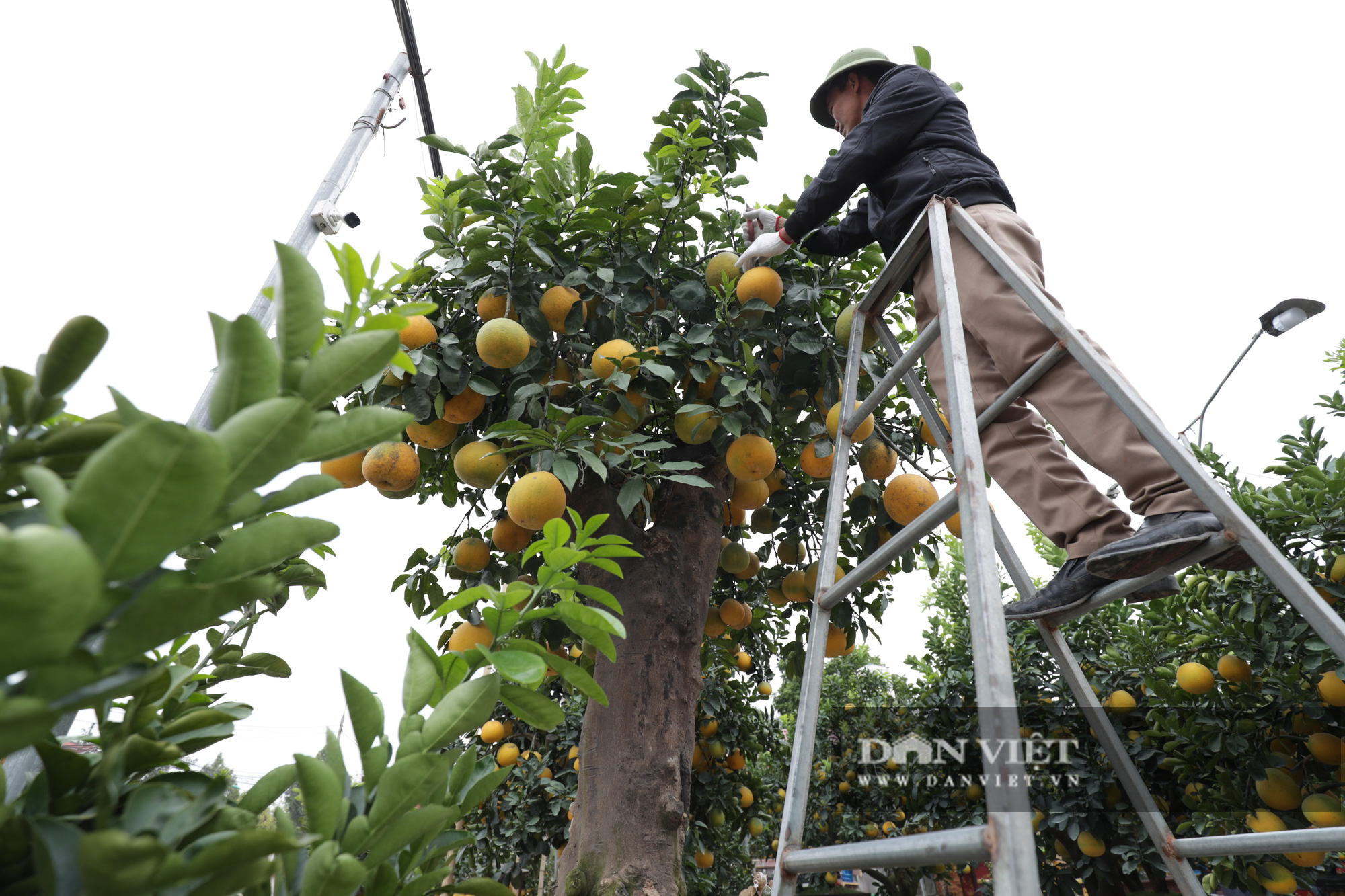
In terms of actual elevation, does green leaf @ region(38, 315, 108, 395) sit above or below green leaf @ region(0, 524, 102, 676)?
above

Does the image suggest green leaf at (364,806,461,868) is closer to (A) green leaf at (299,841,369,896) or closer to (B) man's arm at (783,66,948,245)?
(A) green leaf at (299,841,369,896)

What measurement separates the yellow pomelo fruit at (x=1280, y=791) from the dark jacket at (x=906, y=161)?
252cm

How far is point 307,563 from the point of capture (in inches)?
39.9

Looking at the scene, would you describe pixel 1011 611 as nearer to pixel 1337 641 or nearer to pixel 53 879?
pixel 1337 641

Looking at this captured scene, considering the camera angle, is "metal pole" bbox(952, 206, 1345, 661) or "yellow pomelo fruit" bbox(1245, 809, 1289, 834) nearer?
"metal pole" bbox(952, 206, 1345, 661)

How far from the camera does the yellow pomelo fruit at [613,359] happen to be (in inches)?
81.4

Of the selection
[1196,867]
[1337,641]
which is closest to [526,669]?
[1337,641]

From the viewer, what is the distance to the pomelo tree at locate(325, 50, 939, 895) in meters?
2.00

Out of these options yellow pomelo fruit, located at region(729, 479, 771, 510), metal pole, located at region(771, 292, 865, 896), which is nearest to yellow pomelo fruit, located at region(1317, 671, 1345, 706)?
yellow pomelo fruit, located at region(729, 479, 771, 510)

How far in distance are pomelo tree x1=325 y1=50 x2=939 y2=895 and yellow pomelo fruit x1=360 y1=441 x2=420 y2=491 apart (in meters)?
0.02

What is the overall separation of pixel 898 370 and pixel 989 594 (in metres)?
0.84

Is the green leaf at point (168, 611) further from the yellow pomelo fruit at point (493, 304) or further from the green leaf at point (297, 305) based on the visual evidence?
the yellow pomelo fruit at point (493, 304)

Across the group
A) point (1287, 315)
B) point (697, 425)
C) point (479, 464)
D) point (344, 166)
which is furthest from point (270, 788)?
point (1287, 315)

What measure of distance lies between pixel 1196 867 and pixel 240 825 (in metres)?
8.05
